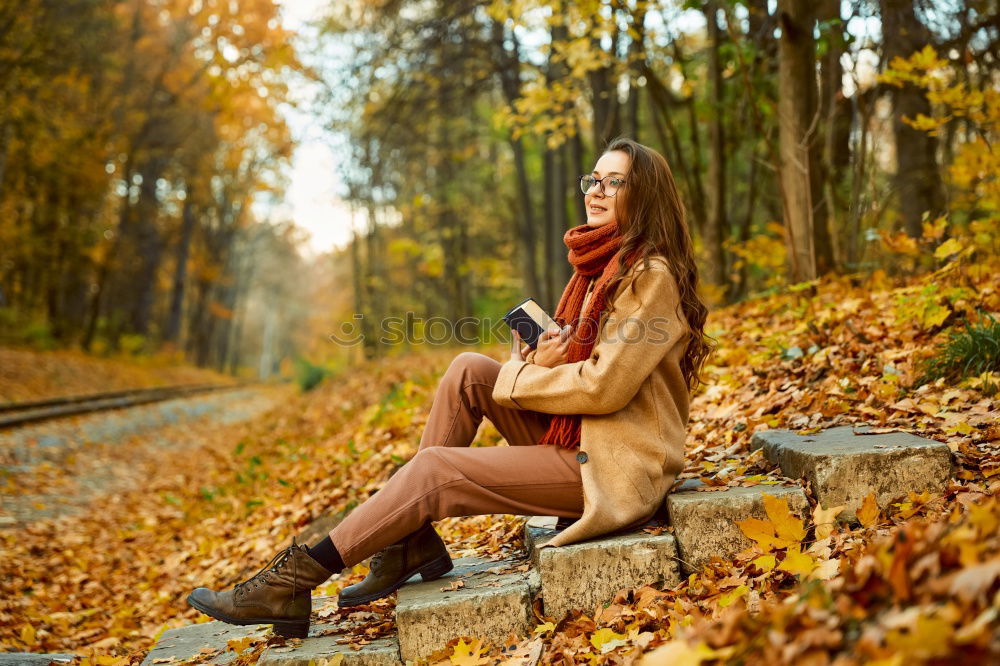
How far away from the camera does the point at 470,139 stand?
14.7 m

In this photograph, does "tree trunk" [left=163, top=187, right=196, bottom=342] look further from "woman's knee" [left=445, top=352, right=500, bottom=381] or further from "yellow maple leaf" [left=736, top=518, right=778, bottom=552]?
"yellow maple leaf" [left=736, top=518, right=778, bottom=552]

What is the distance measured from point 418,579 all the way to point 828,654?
186 cm

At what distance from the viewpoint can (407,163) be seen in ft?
56.3

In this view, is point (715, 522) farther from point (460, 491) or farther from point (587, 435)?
point (460, 491)

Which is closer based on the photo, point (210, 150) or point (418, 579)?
point (418, 579)

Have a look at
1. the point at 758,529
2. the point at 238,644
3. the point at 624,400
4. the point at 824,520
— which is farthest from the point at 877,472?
the point at 238,644

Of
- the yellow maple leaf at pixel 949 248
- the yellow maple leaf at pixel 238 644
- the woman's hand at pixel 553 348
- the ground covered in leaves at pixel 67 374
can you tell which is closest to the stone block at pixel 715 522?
the woman's hand at pixel 553 348

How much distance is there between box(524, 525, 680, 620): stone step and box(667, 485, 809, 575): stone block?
9 centimetres

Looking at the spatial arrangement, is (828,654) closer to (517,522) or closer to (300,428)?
(517,522)

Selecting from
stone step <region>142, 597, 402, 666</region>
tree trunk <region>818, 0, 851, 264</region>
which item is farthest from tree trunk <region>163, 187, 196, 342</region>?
stone step <region>142, 597, 402, 666</region>

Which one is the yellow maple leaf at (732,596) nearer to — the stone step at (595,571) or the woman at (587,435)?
the stone step at (595,571)

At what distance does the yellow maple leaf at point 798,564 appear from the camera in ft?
7.86

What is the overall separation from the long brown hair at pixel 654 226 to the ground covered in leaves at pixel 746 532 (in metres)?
0.80

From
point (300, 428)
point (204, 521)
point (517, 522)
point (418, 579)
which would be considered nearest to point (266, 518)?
point (204, 521)
